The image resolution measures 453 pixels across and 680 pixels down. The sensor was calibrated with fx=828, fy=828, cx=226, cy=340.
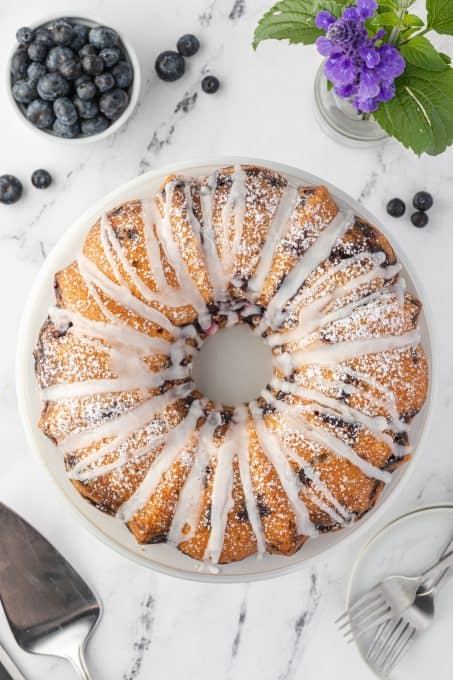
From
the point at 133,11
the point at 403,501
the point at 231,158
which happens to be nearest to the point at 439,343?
the point at 403,501

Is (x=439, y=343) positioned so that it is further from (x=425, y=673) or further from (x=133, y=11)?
(x=133, y=11)

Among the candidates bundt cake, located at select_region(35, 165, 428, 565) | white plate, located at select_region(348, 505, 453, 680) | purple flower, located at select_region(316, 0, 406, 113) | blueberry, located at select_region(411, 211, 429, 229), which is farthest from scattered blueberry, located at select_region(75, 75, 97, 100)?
white plate, located at select_region(348, 505, 453, 680)

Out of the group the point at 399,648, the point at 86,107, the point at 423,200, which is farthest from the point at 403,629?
the point at 86,107

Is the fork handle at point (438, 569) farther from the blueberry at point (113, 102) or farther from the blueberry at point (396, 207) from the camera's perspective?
the blueberry at point (113, 102)

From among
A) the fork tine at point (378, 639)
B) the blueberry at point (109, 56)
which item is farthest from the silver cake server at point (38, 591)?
the blueberry at point (109, 56)

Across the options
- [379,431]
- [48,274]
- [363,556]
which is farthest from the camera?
[363,556]

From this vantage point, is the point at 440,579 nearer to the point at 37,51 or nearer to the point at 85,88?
the point at 85,88
